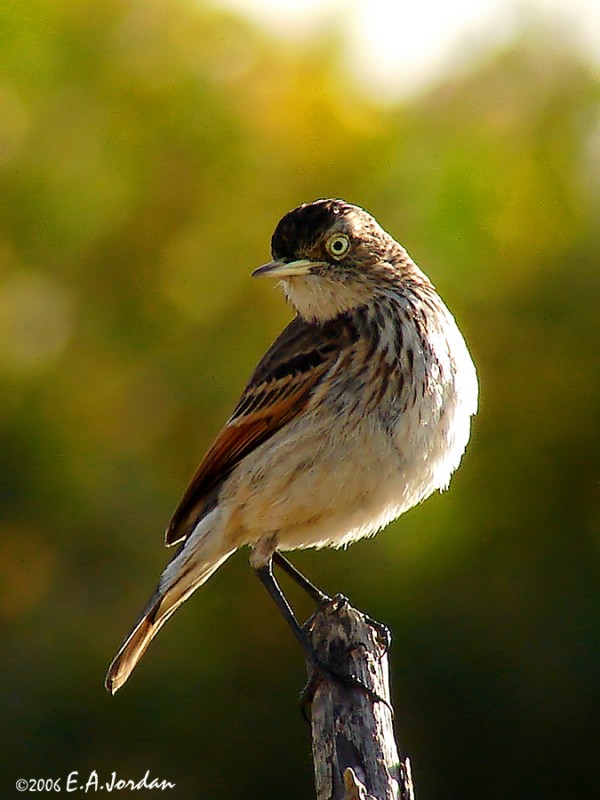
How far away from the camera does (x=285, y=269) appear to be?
773 centimetres

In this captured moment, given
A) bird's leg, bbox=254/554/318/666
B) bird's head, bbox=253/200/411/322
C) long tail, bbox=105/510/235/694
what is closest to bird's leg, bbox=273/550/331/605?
bird's leg, bbox=254/554/318/666

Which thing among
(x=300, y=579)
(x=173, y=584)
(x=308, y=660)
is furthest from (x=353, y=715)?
(x=300, y=579)

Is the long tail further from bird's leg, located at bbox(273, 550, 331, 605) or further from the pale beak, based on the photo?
the pale beak

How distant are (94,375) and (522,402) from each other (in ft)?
8.57

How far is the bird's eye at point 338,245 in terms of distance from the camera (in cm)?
789

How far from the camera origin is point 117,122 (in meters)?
10.4

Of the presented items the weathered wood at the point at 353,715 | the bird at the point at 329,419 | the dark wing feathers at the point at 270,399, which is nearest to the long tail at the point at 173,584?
the bird at the point at 329,419

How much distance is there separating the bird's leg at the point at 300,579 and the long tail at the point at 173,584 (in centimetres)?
45

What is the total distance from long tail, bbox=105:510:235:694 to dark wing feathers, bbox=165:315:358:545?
16 centimetres

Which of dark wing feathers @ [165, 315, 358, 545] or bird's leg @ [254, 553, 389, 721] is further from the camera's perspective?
dark wing feathers @ [165, 315, 358, 545]

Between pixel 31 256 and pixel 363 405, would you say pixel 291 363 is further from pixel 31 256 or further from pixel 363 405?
pixel 31 256

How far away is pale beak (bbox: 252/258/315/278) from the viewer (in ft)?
25.1

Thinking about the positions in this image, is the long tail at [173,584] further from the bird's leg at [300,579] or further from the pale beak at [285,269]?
the pale beak at [285,269]

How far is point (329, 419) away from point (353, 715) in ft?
5.35
